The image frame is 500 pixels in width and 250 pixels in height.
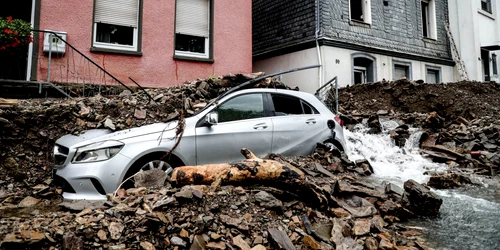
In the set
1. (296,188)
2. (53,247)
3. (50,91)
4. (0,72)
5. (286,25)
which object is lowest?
(53,247)

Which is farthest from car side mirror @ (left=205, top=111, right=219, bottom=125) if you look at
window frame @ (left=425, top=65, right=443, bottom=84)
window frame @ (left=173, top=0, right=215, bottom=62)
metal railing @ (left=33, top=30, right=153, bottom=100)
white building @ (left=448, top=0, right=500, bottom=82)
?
white building @ (left=448, top=0, right=500, bottom=82)

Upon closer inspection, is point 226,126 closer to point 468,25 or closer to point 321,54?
point 321,54

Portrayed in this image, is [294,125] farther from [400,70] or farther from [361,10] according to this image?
[400,70]

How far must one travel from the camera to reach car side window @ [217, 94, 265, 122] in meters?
5.52

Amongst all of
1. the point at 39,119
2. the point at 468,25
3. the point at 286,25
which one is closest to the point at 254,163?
the point at 39,119

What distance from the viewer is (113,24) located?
376 inches

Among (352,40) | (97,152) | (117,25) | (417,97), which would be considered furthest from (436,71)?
(97,152)

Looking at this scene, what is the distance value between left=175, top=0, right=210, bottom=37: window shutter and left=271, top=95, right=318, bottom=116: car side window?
222 inches

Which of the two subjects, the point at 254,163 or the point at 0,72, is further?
the point at 0,72

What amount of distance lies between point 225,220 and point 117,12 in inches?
328

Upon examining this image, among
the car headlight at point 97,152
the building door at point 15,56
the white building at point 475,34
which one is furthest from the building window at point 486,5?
the building door at point 15,56

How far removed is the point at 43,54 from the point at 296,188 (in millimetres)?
7828

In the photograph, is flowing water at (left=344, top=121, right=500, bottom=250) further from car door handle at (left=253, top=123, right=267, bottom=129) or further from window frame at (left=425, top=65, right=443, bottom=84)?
window frame at (left=425, top=65, right=443, bottom=84)

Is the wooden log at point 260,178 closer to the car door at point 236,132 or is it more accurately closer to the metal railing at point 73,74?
the car door at point 236,132
